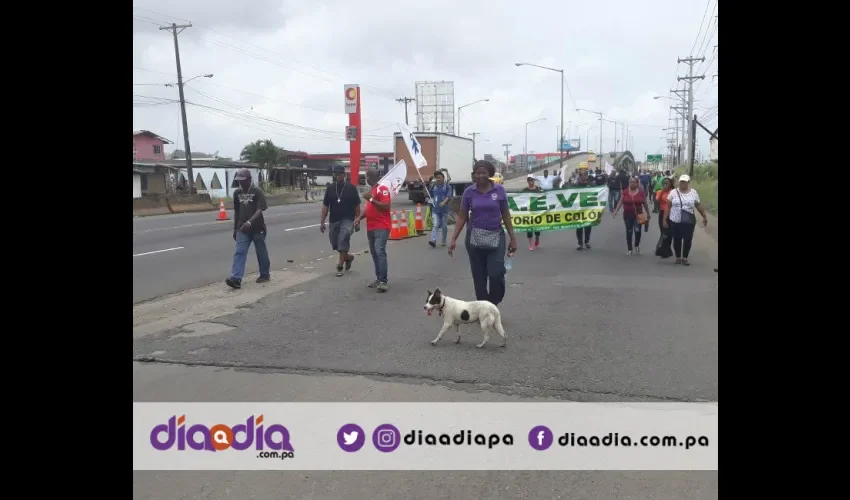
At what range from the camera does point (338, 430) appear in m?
4.40

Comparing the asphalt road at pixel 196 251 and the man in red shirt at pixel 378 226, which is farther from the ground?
the man in red shirt at pixel 378 226

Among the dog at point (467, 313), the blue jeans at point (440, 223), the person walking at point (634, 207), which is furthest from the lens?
the blue jeans at point (440, 223)

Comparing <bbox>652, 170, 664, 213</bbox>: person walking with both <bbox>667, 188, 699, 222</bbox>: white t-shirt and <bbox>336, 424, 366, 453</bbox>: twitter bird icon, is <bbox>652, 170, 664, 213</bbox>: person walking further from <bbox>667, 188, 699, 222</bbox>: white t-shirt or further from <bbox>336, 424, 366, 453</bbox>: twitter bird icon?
<bbox>336, 424, 366, 453</bbox>: twitter bird icon

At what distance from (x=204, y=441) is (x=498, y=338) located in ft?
11.0

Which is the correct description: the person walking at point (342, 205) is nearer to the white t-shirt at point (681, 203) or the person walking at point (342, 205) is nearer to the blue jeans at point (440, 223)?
the blue jeans at point (440, 223)

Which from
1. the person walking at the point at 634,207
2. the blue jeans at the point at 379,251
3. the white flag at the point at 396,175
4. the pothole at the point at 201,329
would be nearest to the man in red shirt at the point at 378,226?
the blue jeans at the point at 379,251

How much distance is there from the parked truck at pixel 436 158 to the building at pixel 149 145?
3678 centimetres

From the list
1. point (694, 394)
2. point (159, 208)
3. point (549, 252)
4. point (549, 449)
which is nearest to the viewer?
point (549, 449)

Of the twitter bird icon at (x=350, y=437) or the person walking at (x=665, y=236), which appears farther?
the person walking at (x=665, y=236)

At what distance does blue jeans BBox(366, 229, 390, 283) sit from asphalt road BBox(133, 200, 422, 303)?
2.80 metres

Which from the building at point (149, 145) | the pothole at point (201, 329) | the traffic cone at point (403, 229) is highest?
the building at point (149, 145)

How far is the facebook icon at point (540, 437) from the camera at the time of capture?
4188mm
